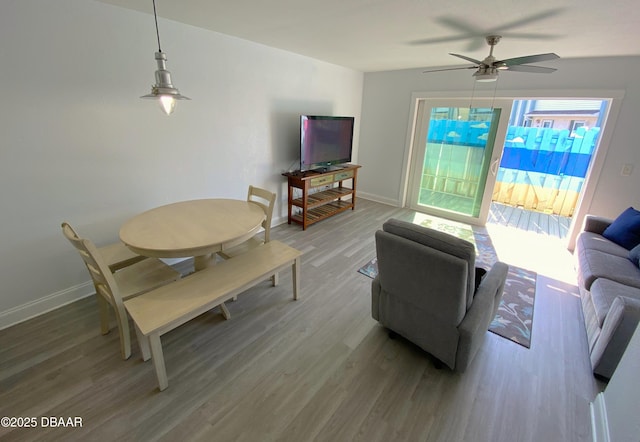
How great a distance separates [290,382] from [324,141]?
3.28 metres

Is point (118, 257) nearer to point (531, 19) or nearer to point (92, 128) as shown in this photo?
point (92, 128)

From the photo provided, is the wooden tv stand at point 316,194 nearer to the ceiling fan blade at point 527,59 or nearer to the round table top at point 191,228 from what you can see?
the round table top at point 191,228

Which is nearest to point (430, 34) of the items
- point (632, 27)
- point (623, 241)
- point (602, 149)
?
point (632, 27)

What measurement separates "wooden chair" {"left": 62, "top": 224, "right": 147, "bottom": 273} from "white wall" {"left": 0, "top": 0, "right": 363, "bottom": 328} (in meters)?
0.40

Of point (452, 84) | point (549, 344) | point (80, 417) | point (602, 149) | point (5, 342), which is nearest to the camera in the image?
point (80, 417)

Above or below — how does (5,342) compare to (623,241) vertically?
below

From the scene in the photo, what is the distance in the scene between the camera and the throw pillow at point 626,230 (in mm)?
2701

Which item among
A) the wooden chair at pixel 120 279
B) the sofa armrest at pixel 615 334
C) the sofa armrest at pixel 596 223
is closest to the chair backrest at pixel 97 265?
the wooden chair at pixel 120 279

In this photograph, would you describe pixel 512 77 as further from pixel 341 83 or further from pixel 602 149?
pixel 341 83

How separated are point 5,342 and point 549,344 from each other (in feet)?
13.0

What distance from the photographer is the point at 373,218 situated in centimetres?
455

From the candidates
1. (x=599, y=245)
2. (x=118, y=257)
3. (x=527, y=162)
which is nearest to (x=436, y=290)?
(x=118, y=257)

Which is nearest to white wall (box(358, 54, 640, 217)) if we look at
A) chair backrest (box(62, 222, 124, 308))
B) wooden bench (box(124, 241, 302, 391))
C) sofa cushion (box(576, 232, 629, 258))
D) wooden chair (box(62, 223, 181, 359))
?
sofa cushion (box(576, 232, 629, 258))

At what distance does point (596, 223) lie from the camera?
309 cm
